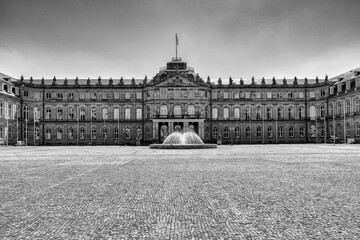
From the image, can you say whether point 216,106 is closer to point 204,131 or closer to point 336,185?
point 204,131

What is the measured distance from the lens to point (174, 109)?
69.1 m

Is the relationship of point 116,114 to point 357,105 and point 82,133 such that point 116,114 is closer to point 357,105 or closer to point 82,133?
point 82,133

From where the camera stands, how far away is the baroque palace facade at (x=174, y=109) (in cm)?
6950

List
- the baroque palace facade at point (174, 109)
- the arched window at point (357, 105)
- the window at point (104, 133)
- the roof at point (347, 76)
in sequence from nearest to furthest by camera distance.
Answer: the arched window at point (357, 105) < the roof at point (347, 76) < the baroque palace facade at point (174, 109) < the window at point (104, 133)

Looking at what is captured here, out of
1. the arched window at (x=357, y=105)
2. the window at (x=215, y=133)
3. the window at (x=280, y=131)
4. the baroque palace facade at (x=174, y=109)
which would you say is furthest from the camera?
Result: the window at (x=280, y=131)

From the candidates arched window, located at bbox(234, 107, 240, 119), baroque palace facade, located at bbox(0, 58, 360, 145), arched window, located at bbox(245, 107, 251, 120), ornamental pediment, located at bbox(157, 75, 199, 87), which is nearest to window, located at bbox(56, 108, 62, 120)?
baroque palace facade, located at bbox(0, 58, 360, 145)

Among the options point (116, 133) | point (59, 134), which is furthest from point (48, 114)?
point (116, 133)

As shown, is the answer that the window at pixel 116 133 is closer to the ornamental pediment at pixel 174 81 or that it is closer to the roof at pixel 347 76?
the ornamental pediment at pixel 174 81

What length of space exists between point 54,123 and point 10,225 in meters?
68.9

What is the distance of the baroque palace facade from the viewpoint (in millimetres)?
69500

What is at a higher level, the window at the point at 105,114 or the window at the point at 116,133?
the window at the point at 105,114

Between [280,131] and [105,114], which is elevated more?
[105,114]

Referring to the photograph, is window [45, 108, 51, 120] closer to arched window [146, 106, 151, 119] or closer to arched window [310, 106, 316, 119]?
arched window [146, 106, 151, 119]

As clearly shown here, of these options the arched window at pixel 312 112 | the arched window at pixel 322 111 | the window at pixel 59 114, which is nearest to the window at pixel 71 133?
the window at pixel 59 114
